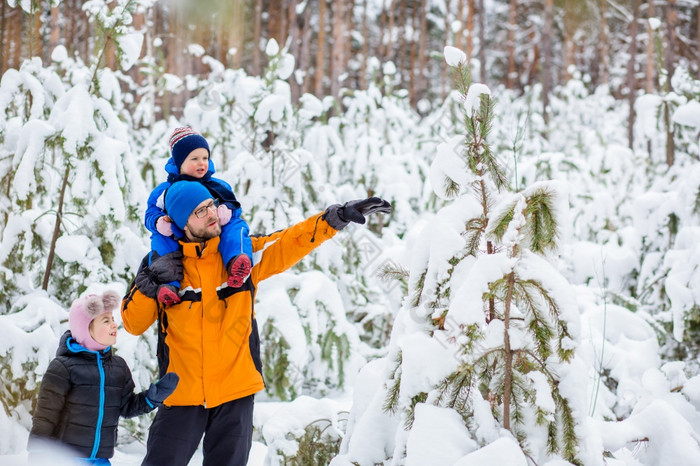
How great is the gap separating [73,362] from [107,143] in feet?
5.66

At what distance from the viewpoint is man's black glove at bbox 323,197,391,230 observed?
2.18 m

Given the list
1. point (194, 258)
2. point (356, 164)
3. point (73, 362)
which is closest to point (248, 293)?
point (194, 258)

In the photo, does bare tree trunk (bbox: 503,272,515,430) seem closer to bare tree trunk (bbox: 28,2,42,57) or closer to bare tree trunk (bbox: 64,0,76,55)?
bare tree trunk (bbox: 28,2,42,57)

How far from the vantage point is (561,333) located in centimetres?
161

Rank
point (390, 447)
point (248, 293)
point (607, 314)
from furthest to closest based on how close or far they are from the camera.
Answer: point (607, 314), point (248, 293), point (390, 447)

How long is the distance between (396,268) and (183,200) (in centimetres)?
93

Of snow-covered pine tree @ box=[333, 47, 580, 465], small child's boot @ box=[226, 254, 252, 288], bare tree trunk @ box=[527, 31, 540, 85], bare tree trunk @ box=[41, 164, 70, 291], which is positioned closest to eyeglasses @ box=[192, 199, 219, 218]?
small child's boot @ box=[226, 254, 252, 288]

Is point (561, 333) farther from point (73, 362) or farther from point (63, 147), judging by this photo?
point (63, 147)

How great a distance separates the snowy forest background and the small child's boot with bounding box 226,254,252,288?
1.82 feet

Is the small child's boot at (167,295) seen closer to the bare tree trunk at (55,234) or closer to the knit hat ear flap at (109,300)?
the knit hat ear flap at (109,300)

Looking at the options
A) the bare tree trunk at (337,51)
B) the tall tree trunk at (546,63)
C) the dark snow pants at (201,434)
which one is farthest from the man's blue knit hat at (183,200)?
the tall tree trunk at (546,63)

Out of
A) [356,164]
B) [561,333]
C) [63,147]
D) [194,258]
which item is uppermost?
[356,164]

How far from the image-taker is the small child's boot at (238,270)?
2109 millimetres

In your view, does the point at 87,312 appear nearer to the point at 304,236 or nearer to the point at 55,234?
the point at 304,236
